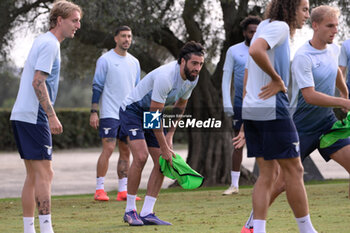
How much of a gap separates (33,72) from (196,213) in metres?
2.97

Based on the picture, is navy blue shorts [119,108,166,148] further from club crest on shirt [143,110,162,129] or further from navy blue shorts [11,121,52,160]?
navy blue shorts [11,121,52,160]

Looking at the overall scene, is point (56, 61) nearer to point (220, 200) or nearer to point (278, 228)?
point (278, 228)

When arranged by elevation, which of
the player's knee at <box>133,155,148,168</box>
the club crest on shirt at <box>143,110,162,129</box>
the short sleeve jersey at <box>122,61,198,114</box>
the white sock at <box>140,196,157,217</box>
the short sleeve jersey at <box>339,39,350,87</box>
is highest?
the short sleeve jersey at <box>339,39,350,87</box>

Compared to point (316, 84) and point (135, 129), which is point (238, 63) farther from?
point (316, 84)

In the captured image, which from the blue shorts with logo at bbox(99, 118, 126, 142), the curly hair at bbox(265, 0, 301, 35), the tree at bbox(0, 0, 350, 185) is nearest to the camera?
the curly hair at bbox(265, 0, 301, 35)

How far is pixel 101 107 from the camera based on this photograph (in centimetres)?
977

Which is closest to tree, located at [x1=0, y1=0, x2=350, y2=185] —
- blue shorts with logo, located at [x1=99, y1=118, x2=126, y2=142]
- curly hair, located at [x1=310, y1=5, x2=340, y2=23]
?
blue shorts with logo, located at [x1=99, y1=118, x2=126, y2=142]

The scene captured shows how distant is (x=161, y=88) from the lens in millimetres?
6449

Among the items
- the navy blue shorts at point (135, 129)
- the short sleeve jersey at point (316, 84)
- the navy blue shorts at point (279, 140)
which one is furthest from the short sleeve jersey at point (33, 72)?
the short sleeve jersey at point (316, 84)

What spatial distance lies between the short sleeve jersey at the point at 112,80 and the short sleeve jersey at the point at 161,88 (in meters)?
2.64

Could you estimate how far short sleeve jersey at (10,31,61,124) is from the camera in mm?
5469

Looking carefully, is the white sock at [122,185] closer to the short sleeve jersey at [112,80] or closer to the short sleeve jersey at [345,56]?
the short sleeve jersey at [112,80]

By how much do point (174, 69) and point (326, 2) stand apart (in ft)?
20.0

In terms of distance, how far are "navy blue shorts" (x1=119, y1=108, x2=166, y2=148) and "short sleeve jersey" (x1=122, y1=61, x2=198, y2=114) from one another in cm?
8
